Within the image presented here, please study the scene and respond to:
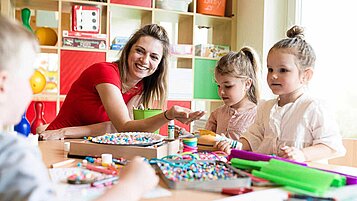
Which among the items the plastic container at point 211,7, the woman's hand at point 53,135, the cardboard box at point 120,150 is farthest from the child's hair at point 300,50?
the plastic container at point 211,7

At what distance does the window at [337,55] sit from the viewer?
8.31 feet

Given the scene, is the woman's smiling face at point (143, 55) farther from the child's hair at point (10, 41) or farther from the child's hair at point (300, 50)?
the child's hair at point (10, 41)

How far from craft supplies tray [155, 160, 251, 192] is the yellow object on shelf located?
225 centimetres

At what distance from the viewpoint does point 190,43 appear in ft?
10.9

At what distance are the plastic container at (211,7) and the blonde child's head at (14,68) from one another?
2.77 metres

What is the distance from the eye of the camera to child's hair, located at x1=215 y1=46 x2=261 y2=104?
192 cm

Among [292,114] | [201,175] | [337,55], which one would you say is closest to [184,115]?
[292,114]

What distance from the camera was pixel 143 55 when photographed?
6.17 feet

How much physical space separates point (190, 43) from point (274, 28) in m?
0.67

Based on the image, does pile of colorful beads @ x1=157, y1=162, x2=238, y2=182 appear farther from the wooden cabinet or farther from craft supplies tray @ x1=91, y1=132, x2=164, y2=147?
the wooden cabinet

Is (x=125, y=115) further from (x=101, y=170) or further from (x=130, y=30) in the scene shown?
(x=130, y=30)

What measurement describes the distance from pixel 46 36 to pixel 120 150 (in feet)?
6.85

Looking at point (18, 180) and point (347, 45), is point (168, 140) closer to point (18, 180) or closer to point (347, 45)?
point (18, 180)

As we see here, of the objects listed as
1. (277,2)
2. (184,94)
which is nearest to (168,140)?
(184,94)
